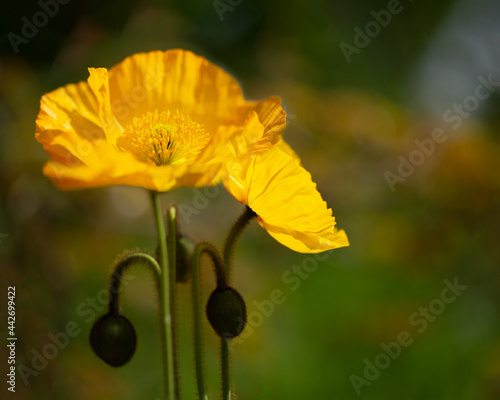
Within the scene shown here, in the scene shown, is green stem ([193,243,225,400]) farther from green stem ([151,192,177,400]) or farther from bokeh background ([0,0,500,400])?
bokeh background ([0,0,500,400])

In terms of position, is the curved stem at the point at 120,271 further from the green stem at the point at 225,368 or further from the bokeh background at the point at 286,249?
the bokeh background at the point at 286,249

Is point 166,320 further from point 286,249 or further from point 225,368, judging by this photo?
point 286,249

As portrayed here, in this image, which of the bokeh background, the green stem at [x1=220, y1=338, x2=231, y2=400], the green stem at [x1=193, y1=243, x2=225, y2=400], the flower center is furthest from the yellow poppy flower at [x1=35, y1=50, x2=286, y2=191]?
the bokeh background

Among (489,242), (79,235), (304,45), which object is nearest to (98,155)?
(79,235)

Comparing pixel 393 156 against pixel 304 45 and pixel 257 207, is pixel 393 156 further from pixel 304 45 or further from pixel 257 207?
pixel 257 207

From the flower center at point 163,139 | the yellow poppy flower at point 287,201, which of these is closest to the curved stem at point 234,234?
the yellow poppy flower at point 287,201

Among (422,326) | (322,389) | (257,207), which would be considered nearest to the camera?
(257,207)

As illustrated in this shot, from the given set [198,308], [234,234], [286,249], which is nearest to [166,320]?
[198,308]
